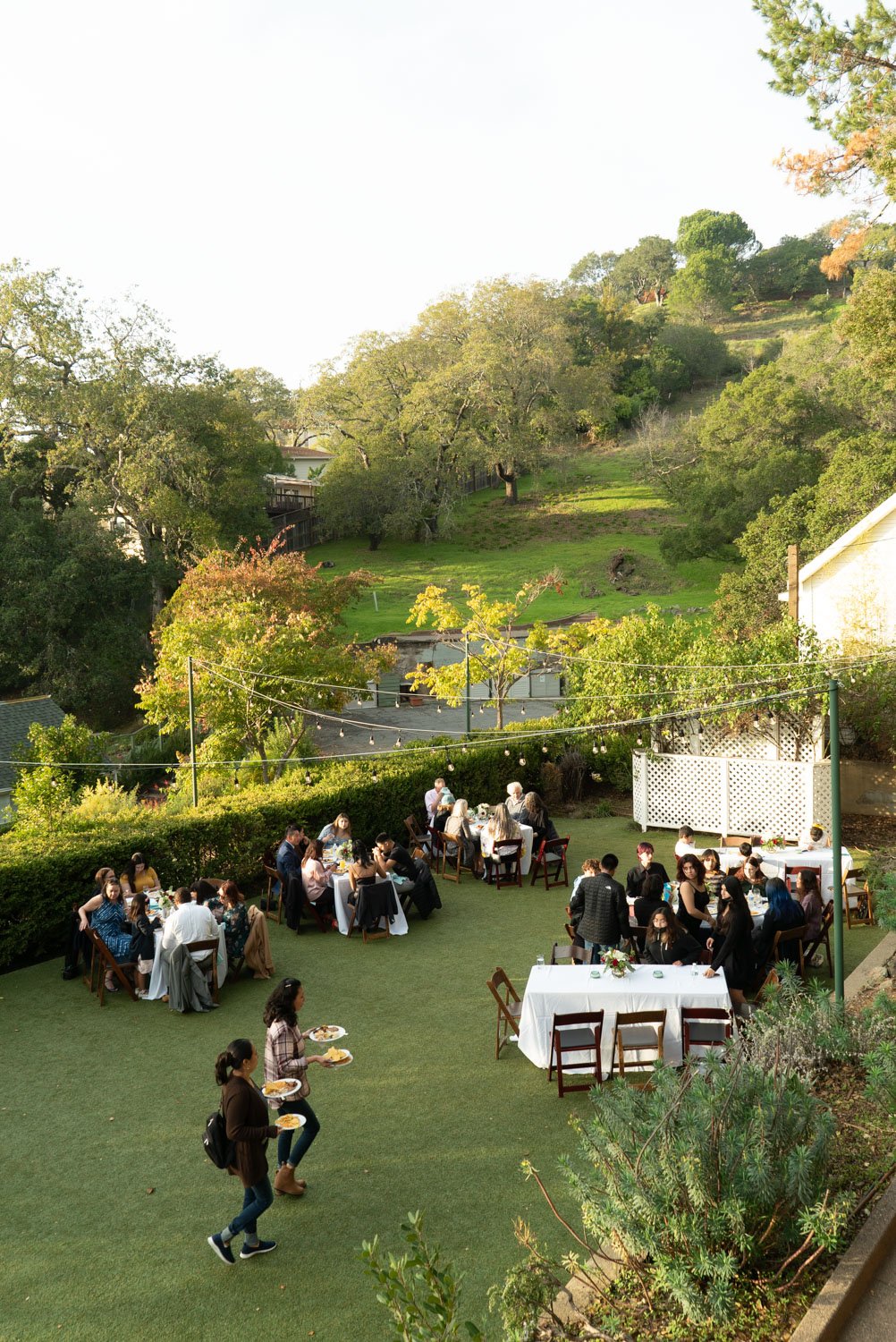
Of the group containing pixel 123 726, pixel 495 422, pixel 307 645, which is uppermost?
pixel 495 422

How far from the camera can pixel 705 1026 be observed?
8844 millimetres

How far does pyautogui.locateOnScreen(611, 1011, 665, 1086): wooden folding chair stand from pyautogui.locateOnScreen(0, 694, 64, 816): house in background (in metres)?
20.2

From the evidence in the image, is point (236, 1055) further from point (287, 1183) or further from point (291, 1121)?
point (287, 1183)

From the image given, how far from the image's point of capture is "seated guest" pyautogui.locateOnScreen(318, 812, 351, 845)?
14.1m

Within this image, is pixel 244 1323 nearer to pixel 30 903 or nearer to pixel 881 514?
pixel 30 903

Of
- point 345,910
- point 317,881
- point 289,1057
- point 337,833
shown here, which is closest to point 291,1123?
point 289,1057

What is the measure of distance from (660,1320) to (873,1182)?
1.69 meters

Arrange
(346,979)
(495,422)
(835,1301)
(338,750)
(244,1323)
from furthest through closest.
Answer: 1. (495,422)
2. (338,750)
3. (346,979)
4. (244,1323)
5. (835,1301)

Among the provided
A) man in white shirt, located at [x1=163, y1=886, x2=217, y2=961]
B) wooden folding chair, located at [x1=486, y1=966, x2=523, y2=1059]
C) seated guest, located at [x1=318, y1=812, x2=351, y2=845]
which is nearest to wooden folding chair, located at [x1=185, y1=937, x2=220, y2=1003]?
man in white shirt, located at [x1=163, y1=886, x2=217, y2=961]

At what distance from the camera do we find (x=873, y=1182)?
19.8ft

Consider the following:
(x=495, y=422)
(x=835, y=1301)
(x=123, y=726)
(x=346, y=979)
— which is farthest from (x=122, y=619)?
(x=835, y=1301)

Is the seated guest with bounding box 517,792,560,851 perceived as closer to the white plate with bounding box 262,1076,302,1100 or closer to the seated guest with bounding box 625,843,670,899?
the seated guest with bounding box 625,843,670,899

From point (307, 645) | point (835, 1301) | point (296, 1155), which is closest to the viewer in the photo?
point (835, 1301)

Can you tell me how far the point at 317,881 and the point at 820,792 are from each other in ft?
28.0
